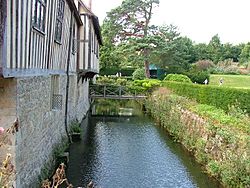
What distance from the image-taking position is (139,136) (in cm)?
1677

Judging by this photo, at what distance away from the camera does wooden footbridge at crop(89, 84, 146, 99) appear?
26.7m

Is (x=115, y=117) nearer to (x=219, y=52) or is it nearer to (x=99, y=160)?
(x=99, y=160)

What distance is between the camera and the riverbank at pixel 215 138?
355 inches

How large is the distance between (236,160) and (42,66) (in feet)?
17.1

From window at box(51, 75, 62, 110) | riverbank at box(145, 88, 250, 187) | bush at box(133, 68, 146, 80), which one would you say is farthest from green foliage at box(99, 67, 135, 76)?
window at box(51, 75, 62, 110)

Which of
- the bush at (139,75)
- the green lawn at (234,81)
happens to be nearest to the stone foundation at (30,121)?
the green lawn at (234,81)

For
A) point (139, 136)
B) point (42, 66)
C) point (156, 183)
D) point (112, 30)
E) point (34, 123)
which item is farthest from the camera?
point (112, 30)

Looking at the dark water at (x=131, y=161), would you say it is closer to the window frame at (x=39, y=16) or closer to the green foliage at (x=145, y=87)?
the window frame at (x=39, y=16)

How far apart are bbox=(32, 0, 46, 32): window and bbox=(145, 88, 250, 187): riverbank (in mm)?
5659

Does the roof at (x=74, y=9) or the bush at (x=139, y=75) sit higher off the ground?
the roof at (x=74, y=9)

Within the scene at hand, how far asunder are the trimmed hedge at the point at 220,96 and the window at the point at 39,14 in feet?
29.9

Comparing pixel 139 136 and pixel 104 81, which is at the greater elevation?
pixel 104 81

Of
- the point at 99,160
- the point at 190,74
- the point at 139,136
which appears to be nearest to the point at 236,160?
the point at 99,160

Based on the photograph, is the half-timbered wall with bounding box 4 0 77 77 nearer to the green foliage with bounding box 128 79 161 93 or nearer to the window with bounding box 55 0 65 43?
the window with bounding box 55 0 65 43
